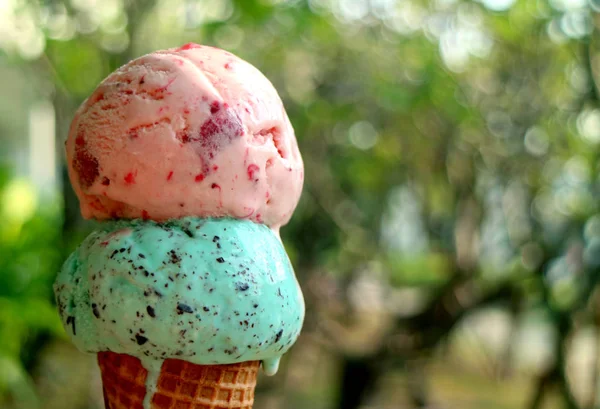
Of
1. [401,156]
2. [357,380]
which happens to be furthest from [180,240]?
[401,156]

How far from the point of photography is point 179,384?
4.66 ft

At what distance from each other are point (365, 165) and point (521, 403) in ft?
10.1

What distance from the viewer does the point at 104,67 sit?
3.46 meters

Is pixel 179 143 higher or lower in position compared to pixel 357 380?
higher

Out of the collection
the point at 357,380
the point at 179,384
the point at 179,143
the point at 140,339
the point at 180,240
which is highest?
the point at 179,143

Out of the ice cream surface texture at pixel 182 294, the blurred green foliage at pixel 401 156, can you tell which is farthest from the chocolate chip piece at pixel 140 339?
the blurred green foliage at pixel 401 156

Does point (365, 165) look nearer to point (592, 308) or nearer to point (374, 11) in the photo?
point (374, 11)

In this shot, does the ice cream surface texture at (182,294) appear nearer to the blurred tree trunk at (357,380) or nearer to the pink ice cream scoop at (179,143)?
the pink ice cream scoop at (179,143)

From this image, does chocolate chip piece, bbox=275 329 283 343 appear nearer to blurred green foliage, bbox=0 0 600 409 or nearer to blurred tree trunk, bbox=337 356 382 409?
blurred green foliage, bbox=0 0 600 409

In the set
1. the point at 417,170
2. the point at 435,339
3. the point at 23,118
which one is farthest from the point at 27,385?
the point at 23,118

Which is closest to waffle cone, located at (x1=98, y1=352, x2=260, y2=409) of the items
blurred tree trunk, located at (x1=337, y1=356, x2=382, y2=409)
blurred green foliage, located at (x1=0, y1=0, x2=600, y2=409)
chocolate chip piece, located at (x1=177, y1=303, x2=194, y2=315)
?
chocolate chip piece, located at (x1=177, y1=303, x2=194, y2=315)

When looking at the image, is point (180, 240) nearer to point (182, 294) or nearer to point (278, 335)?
point (182, 294)

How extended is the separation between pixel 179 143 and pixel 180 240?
0.21 m

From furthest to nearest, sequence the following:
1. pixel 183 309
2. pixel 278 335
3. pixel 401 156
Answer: pixel 401 156 → pixel 278 335 → pixel 183 309
